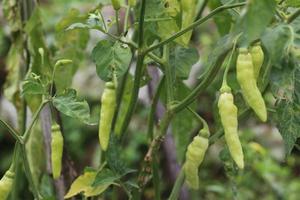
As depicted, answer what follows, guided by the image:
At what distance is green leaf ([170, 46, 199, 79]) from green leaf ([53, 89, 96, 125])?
9.0 inches

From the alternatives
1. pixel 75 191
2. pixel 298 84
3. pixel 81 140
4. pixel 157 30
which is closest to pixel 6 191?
pixel 75 191

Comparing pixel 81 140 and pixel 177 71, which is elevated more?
pixel 177 71

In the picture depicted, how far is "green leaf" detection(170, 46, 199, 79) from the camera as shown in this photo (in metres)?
1.11

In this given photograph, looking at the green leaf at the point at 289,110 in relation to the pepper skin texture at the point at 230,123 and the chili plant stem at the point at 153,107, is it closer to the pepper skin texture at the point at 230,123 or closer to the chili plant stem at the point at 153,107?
the pepper skin texture at the point at 230,123

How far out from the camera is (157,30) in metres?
1.04

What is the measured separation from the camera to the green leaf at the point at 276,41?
28.7 inches

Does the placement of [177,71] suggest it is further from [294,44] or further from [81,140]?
[81,140]

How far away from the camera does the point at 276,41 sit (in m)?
0.73

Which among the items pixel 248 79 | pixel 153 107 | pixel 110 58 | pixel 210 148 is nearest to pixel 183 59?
pixel 153 107

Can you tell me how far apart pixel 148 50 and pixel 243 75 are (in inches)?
7.3

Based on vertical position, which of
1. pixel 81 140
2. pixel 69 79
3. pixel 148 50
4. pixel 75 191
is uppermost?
pixel 148 50

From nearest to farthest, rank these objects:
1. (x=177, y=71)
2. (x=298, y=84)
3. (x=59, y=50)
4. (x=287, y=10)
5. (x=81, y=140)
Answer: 1. (x=298, y=84)
2. (x=287, y=10)
3. (x=177, y=71)
4. (x=59, y=50)
5. (x=81, y=140)

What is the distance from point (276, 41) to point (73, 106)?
326mm

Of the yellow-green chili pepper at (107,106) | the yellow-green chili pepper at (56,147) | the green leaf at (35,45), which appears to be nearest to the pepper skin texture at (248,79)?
the yellow-green chili pepper at (107,106)
